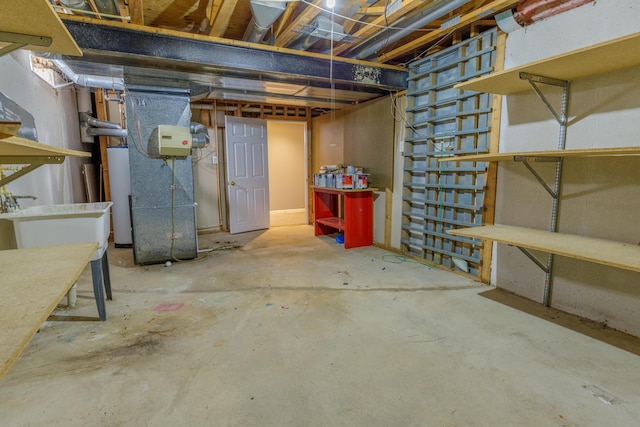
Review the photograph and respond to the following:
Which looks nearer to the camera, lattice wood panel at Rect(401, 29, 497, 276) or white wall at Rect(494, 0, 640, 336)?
white wall at Rect(494, 0, 640, 336)

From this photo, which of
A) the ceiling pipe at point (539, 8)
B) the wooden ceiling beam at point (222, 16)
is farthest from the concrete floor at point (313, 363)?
the wooden ceiling beam at point (222, 16)

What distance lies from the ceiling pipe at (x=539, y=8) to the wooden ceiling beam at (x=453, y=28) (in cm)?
9

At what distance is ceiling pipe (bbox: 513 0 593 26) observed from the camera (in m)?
2.48

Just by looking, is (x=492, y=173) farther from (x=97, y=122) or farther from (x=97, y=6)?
(x=97, y=122)

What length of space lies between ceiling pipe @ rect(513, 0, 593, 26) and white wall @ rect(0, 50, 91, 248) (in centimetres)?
432

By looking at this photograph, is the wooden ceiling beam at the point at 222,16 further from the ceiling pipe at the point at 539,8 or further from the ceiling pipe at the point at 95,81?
the ceiling pipe at the point at 539,8

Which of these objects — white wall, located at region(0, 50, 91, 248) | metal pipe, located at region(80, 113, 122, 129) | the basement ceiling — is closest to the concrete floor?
white wall, located at region(0, 50, 91, 248)

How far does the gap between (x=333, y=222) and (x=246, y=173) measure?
191 centimetres

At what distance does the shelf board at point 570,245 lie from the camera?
189cm

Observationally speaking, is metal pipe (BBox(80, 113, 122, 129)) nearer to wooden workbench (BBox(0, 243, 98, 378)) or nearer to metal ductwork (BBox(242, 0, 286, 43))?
metal ductwork (BBox(242, 0, 286, 43))

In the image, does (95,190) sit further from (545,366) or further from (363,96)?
(545,366)

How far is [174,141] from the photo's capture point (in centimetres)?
379

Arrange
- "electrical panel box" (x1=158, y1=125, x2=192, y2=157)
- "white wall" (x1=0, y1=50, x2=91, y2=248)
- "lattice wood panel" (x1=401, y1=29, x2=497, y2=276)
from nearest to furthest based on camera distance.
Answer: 1. "white wall" (x1=0, y1=50, x2=91, y2=248)
2. "lattice wood panel" (x1=401, y1=29, x2=497, y2=276)
3. "electrical panel box" (x1=158, y1=125, x2=192, y2=157)

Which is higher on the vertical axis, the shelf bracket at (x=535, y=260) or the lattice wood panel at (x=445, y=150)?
the lattice wood panel at (x=445, y=150)
